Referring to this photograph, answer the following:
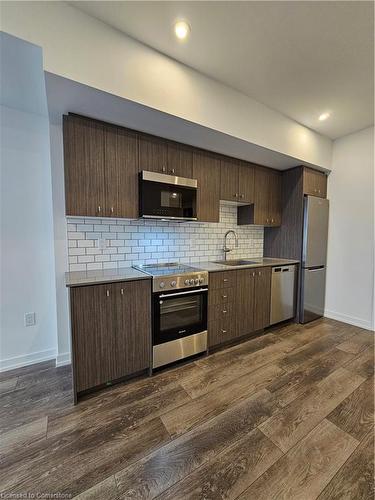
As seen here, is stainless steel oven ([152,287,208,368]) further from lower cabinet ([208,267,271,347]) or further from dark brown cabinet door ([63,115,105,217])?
dark brown cabinet door ([63,115,105,217])

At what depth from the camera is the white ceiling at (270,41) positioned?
1.45 meters

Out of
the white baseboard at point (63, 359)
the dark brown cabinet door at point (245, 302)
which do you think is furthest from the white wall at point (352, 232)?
the white baseboard at point (63, 359)

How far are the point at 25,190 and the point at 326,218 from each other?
4.04 m

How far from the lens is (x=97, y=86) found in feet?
5.11

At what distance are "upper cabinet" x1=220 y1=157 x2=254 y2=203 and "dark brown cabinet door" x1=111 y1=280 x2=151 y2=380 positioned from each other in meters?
1.64

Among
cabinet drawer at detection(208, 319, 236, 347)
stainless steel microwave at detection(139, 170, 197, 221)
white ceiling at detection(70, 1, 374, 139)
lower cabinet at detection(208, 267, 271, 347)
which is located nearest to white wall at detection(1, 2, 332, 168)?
white ceiling at detection(70, 1, 374, 139)

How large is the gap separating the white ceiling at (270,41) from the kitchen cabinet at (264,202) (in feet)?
3.39

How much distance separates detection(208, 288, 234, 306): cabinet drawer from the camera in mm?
2441

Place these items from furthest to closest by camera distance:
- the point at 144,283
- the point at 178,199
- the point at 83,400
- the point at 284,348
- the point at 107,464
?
1. the point at 284,348
2. the point at 178,199
3. the point at 144,283
4. the point at 83,400
5. the point at 107,464

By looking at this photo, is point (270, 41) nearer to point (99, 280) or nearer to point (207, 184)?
point (207, 184)

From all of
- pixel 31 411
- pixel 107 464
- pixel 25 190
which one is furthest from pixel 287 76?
pixel 31 411

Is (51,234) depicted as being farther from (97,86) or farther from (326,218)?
(326,218)

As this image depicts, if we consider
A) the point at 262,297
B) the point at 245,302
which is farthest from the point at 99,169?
the point at 262,297

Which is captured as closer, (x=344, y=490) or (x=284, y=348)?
(x=344, y=490)
